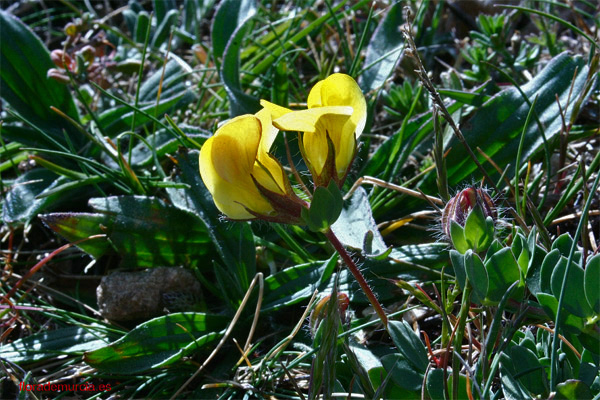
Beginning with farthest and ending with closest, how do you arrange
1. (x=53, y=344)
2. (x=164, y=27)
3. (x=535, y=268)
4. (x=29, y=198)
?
1. (x=164, y=27)
2. (x=29, y=198)
3. (x=53, y=344)
4. (x=535, y=268)

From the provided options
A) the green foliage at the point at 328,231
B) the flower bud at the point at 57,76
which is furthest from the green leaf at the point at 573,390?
the flower bud at the point at 57,76

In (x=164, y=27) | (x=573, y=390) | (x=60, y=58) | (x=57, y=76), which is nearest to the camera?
(x=573, y=390)

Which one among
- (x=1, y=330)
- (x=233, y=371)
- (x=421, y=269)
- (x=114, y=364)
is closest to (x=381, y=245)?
(x=421, y=269)

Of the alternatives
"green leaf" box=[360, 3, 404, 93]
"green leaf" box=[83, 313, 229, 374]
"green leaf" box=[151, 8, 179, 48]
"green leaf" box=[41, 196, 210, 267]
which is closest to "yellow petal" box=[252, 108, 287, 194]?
"green leaf" box=[83, 313, 229, 374]

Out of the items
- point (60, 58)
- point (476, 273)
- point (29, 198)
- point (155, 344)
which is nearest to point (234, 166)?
point (476, 273)

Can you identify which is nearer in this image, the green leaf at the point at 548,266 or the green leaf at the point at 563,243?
the green leaf at the point at 548,266

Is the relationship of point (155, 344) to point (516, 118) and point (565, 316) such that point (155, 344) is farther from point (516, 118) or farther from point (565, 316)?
point (516, 118)

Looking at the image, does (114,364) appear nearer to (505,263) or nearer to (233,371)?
(233,371)

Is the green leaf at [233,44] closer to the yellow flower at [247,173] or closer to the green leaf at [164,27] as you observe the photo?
the green leaf at [164,27]
